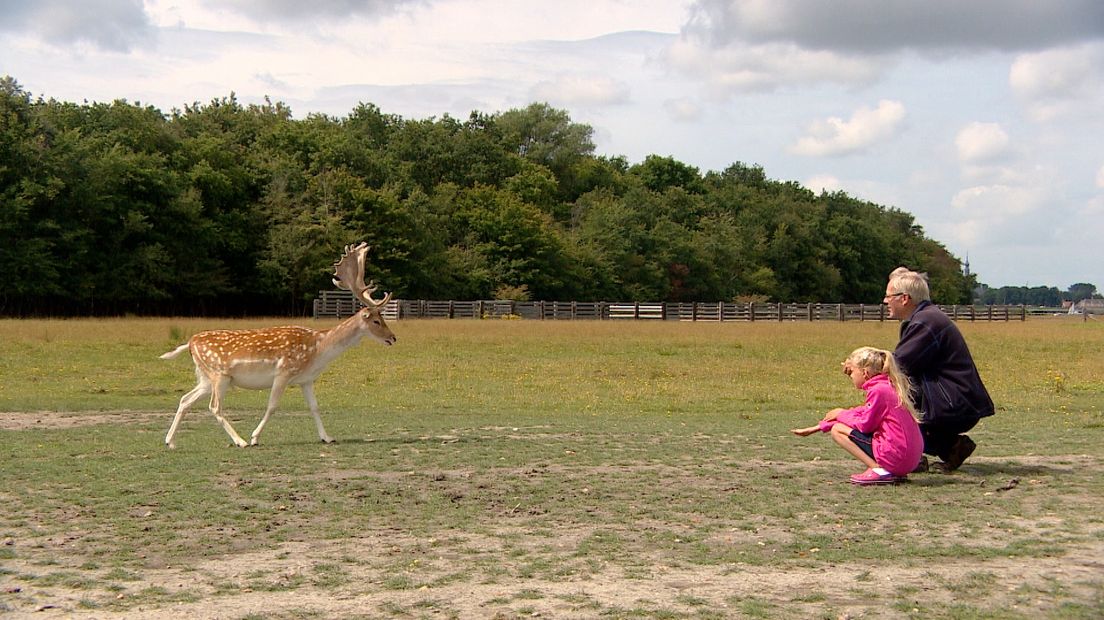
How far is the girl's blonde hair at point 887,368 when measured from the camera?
10297 mm

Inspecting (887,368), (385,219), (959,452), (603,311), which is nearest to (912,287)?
(887,368)

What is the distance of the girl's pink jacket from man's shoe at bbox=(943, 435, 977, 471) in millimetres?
712

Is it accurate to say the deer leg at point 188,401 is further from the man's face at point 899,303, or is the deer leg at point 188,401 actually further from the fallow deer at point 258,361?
the man's face at point 899,303

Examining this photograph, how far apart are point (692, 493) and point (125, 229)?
203 feet

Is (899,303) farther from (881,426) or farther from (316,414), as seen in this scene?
(316,414)

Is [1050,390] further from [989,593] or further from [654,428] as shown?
[989,593]

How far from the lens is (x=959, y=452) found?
36.1 ft

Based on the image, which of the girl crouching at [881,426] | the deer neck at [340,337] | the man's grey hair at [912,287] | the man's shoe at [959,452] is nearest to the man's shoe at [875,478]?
the girl crouching at [881,426]

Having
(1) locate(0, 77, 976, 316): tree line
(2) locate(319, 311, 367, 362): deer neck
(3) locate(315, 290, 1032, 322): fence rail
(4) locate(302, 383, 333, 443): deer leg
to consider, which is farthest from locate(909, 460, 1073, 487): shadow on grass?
(3) locate(315, 290, 1032, 322): fence rail

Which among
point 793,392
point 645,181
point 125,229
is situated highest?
point 645,181

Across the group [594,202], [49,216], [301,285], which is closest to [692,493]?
[49,216]

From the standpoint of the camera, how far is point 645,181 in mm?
134875

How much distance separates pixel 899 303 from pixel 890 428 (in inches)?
50.6

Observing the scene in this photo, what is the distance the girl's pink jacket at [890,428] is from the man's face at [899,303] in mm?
799
